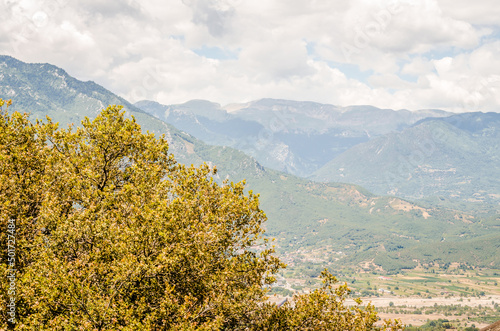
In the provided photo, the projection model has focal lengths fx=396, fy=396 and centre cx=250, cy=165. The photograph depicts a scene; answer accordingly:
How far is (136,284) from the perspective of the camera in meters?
24.1

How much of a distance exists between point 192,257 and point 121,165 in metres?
13.5

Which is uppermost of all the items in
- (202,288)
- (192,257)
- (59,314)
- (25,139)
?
(25,139)

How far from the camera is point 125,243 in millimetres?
23531

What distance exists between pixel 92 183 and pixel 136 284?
34.2ft

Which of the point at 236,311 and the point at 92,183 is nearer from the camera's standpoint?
the point at 236,311

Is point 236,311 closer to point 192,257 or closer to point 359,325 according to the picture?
point 192,257

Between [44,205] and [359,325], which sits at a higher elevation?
[44,205]

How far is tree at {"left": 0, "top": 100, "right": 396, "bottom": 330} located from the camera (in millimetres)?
21797

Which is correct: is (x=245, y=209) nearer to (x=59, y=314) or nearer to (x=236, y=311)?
(x=236, y=311)

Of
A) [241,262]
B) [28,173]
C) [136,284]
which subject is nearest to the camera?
[136,284]

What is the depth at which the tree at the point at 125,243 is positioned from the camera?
71.5ft

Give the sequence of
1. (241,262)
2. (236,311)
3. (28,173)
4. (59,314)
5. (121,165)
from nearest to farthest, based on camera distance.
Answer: (59,314) < (236,311) < (28,173) < (241,262) < (121,165)

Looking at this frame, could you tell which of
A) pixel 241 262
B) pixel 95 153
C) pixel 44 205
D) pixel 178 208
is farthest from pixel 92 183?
pixel 241 262

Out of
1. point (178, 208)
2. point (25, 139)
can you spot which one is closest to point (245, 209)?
point (178, 208)
